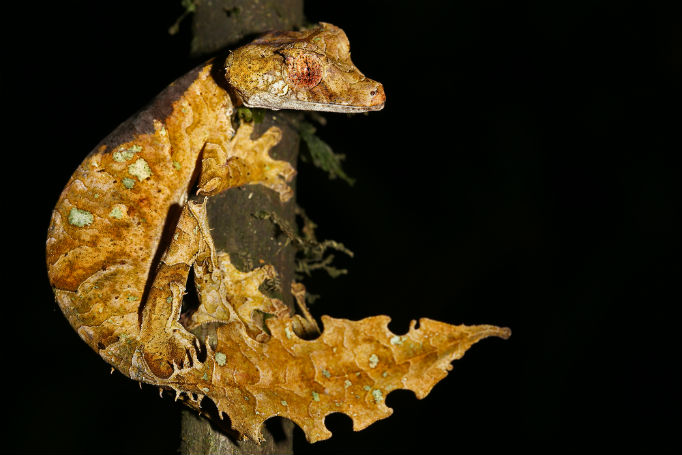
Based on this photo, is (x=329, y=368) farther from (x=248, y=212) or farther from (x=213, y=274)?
(x=248, y=212)

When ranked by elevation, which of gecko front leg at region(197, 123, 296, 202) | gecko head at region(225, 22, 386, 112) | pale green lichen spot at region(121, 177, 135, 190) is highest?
gecko head at region(225, 22, 386, 112)

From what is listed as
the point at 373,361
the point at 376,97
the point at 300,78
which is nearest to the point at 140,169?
the point at 300,78

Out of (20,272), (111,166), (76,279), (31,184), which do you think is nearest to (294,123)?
(111,166)

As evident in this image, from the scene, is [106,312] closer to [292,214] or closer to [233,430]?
[233,430]

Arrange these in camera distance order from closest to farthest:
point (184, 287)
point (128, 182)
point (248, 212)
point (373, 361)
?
point (373, 361)
point (184, 287)
point (128, 182)
point (248, 212)

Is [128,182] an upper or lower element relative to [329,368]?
upper

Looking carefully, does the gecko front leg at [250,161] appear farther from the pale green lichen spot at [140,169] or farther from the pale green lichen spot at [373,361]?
the pale green lichen spot at [373,361]

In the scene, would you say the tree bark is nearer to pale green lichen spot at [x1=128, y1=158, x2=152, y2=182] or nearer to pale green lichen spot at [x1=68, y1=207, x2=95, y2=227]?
pale green lichen spot at [x1=128, y1=158, x2=152, y2=182]

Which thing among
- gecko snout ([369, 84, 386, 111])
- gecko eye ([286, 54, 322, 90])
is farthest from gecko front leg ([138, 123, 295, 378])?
gecko snout ([369, 84, 386, 111])
